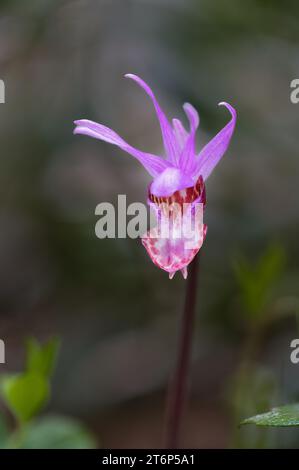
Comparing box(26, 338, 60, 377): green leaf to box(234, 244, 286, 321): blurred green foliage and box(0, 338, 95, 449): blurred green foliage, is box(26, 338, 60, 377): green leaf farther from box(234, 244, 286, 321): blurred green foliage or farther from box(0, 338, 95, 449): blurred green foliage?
box(234, 244, 286, 321): blurred green foliage

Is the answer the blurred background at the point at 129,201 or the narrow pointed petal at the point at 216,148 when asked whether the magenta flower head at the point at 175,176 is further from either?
the blurred background at the point at 129,201

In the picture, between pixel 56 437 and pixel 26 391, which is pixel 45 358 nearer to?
pixel 26 391

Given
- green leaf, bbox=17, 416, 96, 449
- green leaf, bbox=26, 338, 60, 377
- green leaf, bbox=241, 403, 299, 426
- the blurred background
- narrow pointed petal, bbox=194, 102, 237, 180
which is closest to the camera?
green leaf, bbox=241, 403, 299, 426

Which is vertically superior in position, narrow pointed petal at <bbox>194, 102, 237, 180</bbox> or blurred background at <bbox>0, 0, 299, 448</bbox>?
blurred background at <bbox>0, 0, 299, 448</bbox>

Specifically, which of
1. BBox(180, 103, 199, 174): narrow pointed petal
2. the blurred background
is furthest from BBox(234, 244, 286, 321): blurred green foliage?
BBox(180, 103, 199, 174): narrow pointed petal

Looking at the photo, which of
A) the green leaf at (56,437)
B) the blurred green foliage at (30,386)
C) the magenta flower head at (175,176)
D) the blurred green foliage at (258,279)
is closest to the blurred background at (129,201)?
the blurred green foliage at (258,279)

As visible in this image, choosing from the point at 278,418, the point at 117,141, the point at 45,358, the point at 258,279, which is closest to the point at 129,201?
the point at 258,279

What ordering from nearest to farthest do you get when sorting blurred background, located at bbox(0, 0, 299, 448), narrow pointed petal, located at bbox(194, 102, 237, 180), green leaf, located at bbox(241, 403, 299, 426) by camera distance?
green leaf, located at bbox(241, 403, 299, 426) < narrow pointed petal, located at bbox(194, 102, 237, 180) < blurred background, located at bbox(0, 0, 299, 448)
